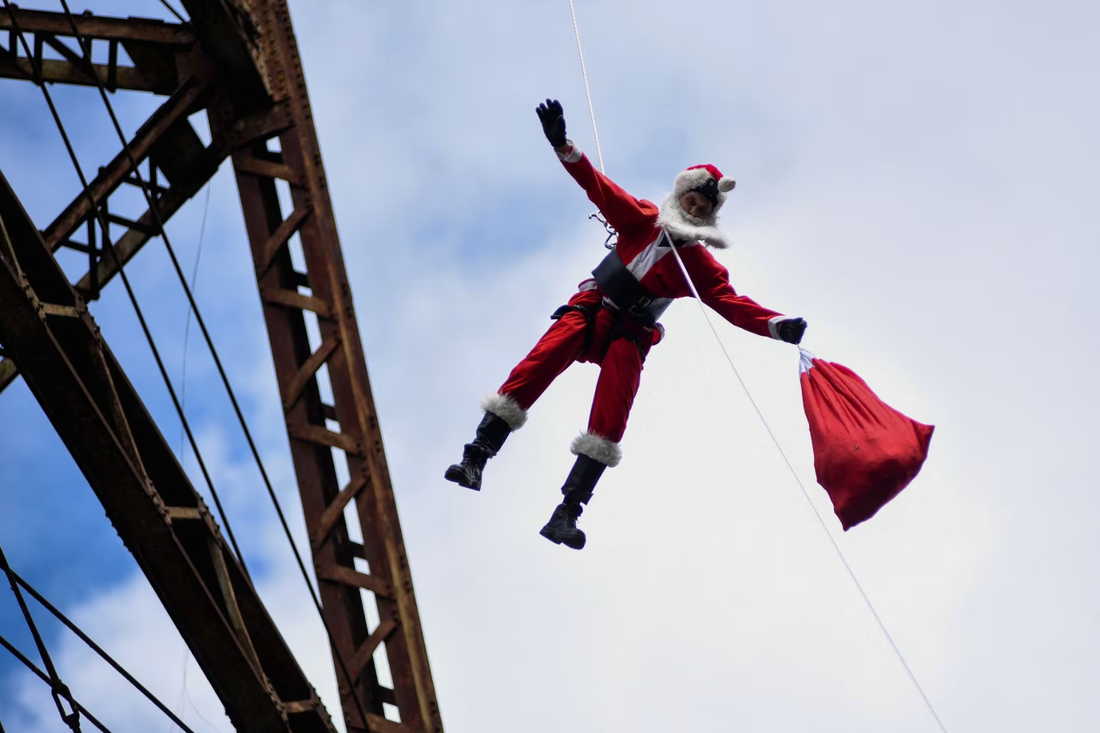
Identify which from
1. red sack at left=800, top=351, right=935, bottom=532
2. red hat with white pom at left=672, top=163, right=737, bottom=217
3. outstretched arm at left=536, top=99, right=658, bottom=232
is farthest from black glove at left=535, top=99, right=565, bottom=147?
red sack at left=800, top=351, right=935, bottom=532

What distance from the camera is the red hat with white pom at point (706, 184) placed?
7051mm

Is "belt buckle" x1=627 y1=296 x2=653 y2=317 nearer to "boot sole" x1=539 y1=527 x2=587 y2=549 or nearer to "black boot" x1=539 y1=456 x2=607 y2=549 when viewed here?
"black boot" x1=539 y1=456 x2=607 y2=549

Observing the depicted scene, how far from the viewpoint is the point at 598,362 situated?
697cm

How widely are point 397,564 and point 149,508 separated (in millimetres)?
1221

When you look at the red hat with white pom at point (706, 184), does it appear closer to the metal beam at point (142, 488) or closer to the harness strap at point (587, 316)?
the harness strap at point (587, 316)

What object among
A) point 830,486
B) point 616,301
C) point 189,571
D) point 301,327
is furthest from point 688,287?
point 189,571

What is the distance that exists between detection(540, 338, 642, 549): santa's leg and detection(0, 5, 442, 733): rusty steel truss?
738 mm

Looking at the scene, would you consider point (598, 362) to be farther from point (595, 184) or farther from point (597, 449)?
point (595, 184)

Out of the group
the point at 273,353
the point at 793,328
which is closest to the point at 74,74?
the point at 273,353

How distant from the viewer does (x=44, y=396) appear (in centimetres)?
573

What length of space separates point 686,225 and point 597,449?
1.01 meters

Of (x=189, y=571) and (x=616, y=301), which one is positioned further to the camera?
(x=616, y=301)

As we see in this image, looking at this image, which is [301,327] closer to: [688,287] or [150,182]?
[150,182]

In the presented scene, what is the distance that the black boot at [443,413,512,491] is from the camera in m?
6.63
